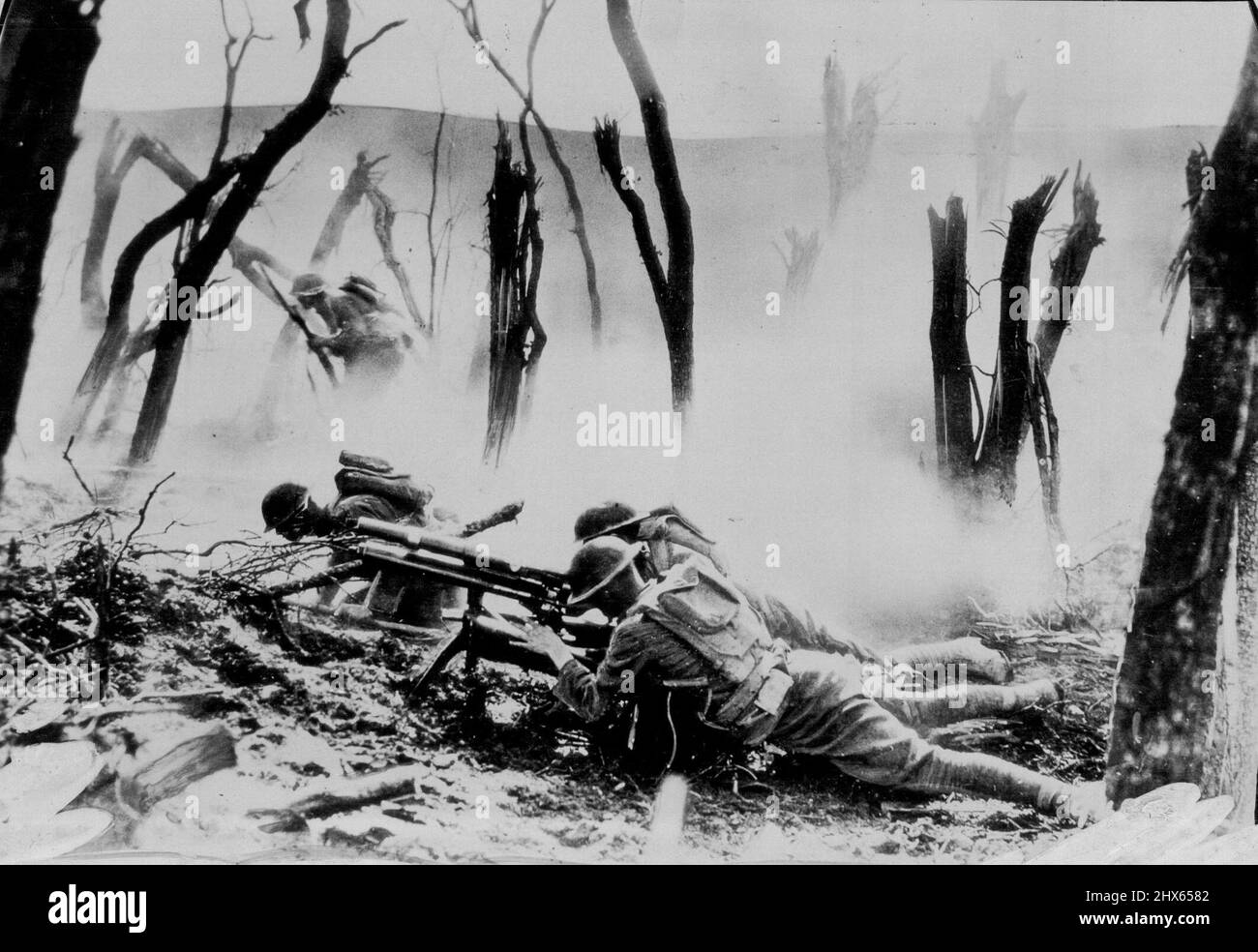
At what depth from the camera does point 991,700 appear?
355 cm

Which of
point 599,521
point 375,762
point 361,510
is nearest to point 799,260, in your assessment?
point 599,521

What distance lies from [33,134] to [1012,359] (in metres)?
3.88

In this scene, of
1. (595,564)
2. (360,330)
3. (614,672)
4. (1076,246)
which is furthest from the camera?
(1076,246)

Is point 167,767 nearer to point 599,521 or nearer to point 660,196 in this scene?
point 599,521

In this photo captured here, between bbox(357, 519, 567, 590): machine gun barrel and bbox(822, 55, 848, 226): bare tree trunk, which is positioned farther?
bbox(822, 55, 848, 226): bare tree trunk

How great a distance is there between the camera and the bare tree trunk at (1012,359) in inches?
144

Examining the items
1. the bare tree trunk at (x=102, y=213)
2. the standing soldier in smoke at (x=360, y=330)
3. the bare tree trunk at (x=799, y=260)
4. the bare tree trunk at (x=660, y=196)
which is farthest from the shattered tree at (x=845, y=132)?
the bare tree trunk at (x=102, y=213)

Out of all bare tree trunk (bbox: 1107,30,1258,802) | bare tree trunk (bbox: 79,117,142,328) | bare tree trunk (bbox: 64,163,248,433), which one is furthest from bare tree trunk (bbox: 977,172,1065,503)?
bare tree trunk (bbox: 79,117,142,328)

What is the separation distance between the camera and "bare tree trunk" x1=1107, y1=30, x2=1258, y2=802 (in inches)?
141

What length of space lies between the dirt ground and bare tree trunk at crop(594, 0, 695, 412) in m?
1.47

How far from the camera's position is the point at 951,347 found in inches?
144

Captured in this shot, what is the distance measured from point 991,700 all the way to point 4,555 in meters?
3.74

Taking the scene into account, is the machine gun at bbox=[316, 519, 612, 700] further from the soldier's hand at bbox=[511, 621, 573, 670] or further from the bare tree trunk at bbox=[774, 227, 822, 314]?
the bare tree trunk at bbox=[774, 227, 822, 314]
